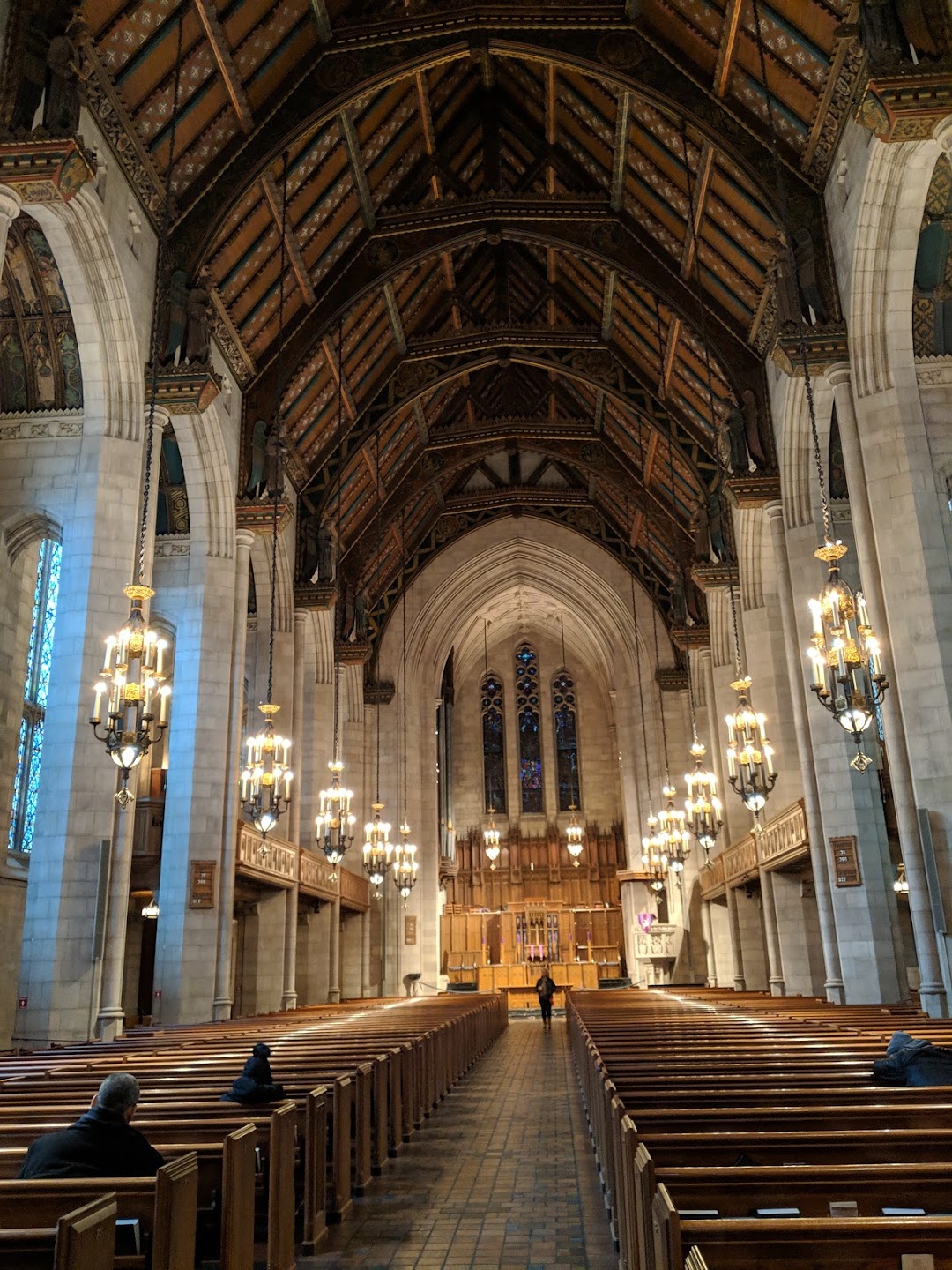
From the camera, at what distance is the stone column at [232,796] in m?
14.3

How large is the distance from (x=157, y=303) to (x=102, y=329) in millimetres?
1125

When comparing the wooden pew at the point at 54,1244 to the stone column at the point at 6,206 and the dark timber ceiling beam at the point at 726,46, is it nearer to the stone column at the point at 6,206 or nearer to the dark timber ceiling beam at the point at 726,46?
the stone column at the point at 6,206

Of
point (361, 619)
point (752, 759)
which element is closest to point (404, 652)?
point (361, 619)

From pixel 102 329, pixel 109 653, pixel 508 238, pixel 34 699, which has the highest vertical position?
pixel 508 238


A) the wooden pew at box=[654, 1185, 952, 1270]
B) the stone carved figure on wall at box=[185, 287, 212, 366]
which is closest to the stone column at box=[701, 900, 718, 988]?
the stone carved figure on wall at box=[185, 287, 212, 366]

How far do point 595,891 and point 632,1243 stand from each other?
3106 cm

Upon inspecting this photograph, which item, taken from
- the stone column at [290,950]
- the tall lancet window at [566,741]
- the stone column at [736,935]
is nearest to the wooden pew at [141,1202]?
the stone column at [290,950]

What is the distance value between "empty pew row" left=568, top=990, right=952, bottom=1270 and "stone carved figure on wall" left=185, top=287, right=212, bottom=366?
9992mm

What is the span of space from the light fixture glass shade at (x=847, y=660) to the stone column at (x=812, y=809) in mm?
5526

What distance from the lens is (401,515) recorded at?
25.7 meters

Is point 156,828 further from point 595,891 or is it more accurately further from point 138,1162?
point 595,891

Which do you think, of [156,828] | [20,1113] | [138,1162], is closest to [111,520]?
[156,828]

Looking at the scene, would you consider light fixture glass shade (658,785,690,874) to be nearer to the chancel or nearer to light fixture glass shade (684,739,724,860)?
the chancel

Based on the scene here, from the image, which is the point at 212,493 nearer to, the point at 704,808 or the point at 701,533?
the point at 704,808
